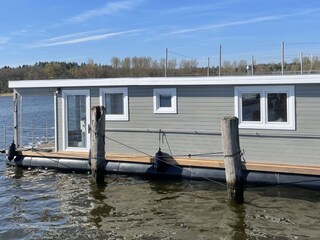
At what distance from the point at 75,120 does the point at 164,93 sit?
3.37 meters

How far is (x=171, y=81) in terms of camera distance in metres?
12.8

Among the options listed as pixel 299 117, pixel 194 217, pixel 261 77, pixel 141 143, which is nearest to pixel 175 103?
pixel 141 143

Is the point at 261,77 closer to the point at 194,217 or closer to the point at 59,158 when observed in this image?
the point at 194,217

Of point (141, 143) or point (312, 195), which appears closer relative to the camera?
point (312, 195)

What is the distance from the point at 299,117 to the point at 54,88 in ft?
26.1

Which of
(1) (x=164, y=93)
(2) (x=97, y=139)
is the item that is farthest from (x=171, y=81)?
(2) (x=97, y=139)

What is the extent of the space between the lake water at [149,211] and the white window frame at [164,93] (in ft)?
6.98

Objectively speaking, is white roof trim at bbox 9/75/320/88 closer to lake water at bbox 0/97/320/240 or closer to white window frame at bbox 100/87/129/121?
white window frame at bbox 100/87/129/121

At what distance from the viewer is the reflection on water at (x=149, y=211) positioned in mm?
8789

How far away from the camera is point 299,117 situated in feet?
37.7

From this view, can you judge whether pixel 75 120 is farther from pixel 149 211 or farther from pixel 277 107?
pixel 277 107

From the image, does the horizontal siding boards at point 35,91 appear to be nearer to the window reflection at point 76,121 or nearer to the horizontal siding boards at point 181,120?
the window reflection at point 76,121

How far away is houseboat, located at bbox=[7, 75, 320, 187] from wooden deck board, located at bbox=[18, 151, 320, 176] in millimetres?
25

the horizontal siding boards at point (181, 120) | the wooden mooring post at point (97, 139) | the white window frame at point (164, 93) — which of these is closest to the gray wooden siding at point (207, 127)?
the horizontal siding boards at point (181, 120)
